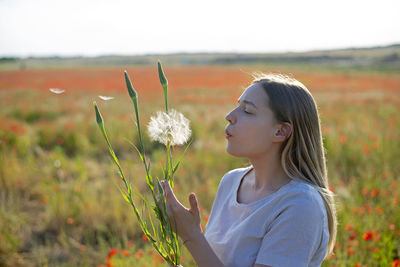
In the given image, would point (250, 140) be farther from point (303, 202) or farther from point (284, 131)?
point (303, 202)

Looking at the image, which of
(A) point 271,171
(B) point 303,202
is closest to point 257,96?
(A) point 271,171

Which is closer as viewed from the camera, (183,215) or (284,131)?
(183,215)

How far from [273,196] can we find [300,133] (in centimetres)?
25

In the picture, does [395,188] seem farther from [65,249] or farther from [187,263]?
[65,249]

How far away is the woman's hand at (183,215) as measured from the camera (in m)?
1.31

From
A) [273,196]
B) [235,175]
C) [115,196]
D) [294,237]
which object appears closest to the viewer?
[294,237]

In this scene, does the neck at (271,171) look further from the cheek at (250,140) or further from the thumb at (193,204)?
the thumb at (193,204)

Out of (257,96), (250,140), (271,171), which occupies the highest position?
(257,96)

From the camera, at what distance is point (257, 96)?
4.63 feet

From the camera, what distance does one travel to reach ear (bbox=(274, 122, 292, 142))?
4.60ft

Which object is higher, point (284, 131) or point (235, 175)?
point (284, 131)

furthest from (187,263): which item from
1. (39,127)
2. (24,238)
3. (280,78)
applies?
(39,127)

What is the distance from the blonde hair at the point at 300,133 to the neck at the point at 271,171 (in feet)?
0.12

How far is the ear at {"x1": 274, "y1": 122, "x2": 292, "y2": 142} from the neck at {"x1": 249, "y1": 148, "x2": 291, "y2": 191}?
0.07 meters
